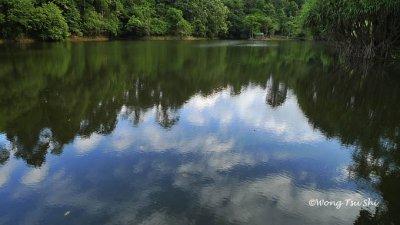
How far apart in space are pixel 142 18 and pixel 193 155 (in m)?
64.0

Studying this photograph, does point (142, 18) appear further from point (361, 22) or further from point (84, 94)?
point (84, 94)

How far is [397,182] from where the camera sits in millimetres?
5855

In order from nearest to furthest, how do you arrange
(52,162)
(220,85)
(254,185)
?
(254,185)
(52,162)
(220,85)

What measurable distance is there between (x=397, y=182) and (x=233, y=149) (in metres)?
3.05

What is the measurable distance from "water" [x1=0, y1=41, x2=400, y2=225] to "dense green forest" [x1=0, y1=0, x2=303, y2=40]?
32117 millimetres

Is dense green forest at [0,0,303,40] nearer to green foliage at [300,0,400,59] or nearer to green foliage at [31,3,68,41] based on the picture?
green foliage at [31,3,68,41]

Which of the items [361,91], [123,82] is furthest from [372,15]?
[123,82]

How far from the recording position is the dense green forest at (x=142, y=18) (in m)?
41.6

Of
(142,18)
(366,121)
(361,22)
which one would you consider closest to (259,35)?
(142,18)

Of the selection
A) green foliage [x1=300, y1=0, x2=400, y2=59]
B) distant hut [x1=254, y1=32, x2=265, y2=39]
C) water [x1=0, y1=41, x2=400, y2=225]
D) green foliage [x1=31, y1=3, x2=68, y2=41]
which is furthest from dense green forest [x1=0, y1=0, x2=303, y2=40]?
water [x1=0, y1=41, x2=400, y2=225]

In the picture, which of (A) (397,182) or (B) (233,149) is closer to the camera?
(A) (397,182)

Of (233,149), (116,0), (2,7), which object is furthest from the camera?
(116,0)

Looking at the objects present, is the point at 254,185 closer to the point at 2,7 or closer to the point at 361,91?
the point at 361,91

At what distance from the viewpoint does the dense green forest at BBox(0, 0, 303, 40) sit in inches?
1636
